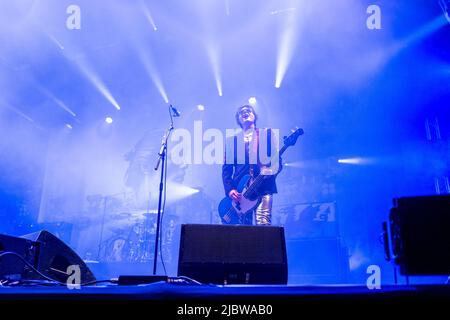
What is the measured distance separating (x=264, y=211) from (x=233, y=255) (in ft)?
7.64

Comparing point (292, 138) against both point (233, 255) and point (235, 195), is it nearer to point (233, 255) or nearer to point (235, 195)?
point (235, 195)

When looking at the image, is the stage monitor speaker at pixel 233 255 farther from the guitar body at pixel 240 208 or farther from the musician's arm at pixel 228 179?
the musician's arm at pixel 228 179

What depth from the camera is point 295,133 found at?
15.3ft

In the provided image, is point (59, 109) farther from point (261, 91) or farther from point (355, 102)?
point (355, 102)

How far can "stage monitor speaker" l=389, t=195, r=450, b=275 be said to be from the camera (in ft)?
3.03

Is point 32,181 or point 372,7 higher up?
point 372,7

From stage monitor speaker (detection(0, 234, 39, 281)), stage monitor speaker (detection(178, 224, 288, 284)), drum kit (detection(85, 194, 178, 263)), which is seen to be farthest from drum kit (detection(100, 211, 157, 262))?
stage monitor speaker (detection(0, 234, 39, 281))

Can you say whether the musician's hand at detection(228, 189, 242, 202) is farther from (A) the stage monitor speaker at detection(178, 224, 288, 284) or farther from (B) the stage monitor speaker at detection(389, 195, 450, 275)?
(B) the stage monitor speaker at detection(389, 195, 450, 275)

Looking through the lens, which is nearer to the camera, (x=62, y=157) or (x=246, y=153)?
(x=246, y=153)

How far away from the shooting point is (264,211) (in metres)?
4.16

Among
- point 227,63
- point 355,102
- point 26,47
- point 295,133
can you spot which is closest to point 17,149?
point 26,47
